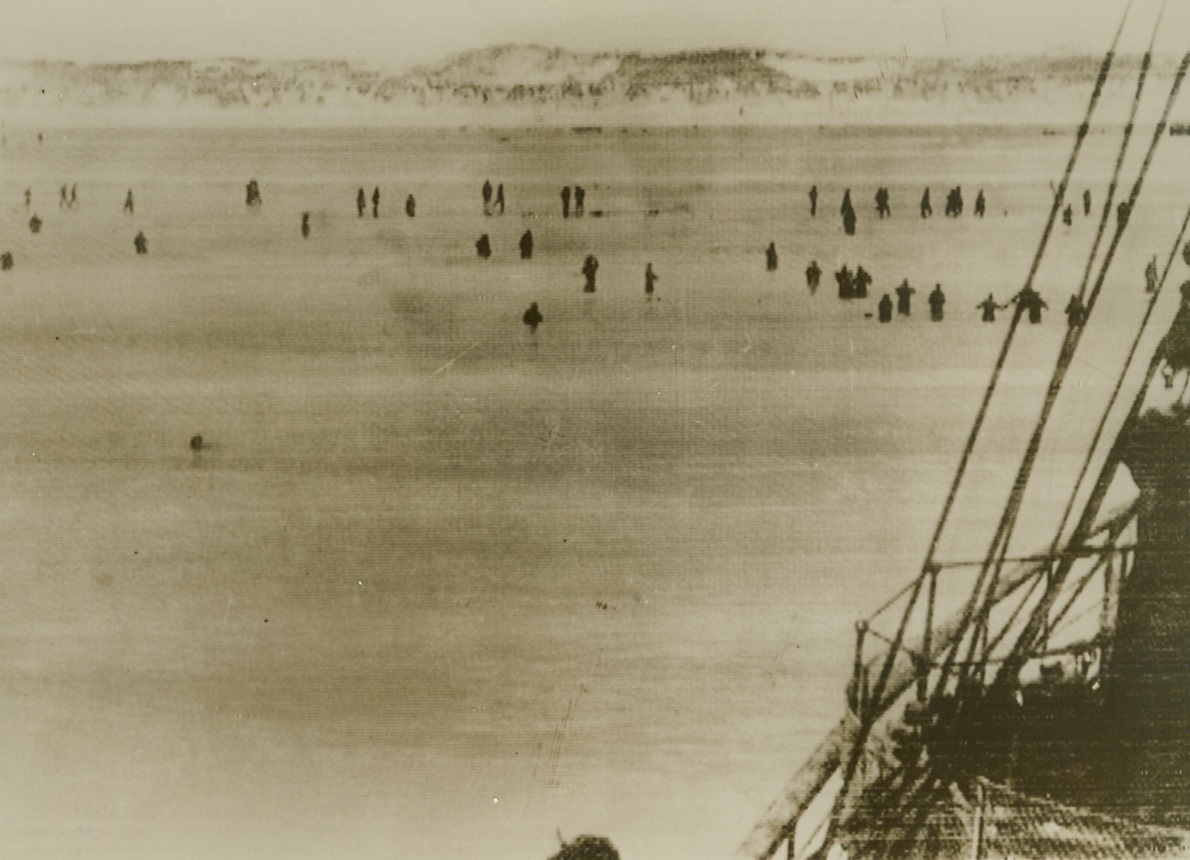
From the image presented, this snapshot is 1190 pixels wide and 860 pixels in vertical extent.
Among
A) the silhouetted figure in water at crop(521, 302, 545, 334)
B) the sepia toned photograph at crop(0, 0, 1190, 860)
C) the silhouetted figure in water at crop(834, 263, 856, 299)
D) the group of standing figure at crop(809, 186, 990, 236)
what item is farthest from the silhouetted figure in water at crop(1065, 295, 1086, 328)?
the silhouetted figure in water at crop(521, 302, 545, 334)

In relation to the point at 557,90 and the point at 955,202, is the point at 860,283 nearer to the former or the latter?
the point at 955,202

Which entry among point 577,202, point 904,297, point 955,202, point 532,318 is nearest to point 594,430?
point 532,318

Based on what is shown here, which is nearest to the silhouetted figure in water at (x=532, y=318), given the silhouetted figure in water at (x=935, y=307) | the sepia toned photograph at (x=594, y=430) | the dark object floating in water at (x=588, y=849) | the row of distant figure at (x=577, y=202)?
the sepia toned photograph at (x=594, y=430)

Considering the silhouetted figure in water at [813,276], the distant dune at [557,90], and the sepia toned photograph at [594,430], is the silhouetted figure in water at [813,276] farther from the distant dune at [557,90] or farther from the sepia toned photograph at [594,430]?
the distant dune at [557,90]

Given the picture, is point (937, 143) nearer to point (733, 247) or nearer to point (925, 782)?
point (733, 247)

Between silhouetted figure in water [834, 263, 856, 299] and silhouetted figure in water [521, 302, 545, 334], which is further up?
silhouetted figure in water [834, 263, 856, 299]

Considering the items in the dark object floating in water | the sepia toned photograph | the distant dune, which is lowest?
the dark object floating in water

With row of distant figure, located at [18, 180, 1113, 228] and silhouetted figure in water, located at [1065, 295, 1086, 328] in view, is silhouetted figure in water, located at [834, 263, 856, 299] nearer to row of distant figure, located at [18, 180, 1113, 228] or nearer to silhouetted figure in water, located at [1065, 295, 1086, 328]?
row of distant figure, located at [18, 180, 1113, 228]
